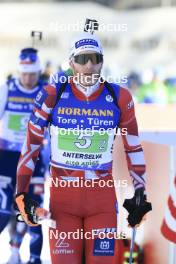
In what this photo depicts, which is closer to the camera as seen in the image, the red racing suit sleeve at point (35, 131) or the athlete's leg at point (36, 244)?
the red racing suit sleeve at point (35, 131)

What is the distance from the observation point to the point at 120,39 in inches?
1130

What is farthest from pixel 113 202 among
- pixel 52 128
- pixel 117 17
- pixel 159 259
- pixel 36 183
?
pixel 117 17

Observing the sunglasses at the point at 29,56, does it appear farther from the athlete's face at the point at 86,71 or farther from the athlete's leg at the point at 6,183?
the athlete's face at the point at 86,71

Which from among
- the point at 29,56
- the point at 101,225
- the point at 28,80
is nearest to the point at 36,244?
the point at 28,80

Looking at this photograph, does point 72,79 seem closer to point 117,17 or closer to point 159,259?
point 159,259

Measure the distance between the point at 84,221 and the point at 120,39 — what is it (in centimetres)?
2461

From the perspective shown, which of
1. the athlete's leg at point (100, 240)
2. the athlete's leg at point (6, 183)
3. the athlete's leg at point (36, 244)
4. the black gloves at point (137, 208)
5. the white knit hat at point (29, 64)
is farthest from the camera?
the white knit hat at point (29, 64)

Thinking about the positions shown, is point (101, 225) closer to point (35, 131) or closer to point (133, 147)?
point (133, 147)

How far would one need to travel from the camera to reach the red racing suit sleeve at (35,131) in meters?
4.45

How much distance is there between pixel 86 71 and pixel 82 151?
51 cm

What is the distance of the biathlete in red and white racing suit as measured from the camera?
443 cm

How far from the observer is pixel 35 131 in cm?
450

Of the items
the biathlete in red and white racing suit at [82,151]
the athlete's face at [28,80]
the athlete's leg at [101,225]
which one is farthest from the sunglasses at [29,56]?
the athlete's leg at [101,225]

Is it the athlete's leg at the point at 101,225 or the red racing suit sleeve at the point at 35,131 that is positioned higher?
the red racing suit sleeve at the point at 35,131
